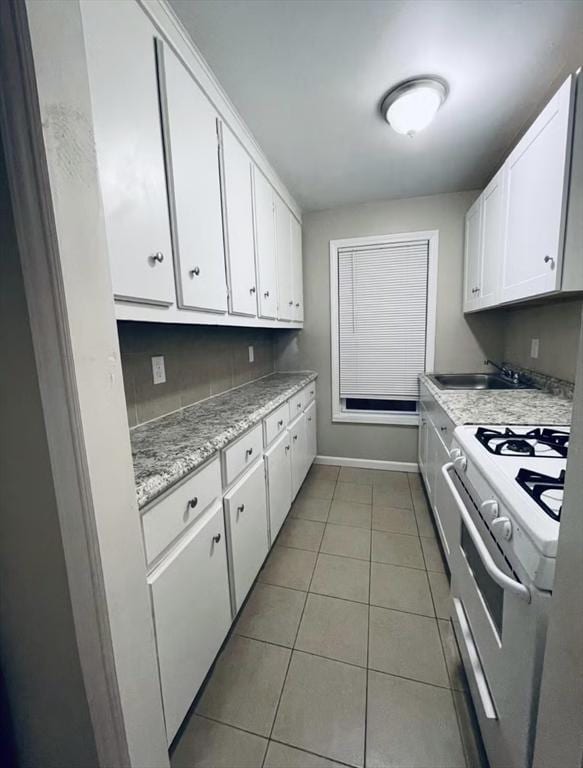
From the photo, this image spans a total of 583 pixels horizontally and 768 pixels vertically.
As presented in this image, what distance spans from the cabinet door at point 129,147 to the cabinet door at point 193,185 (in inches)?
2.4

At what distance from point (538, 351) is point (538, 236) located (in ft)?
3.13

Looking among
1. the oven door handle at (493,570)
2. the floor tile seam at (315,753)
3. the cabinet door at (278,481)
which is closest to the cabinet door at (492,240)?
the oven door handle at (493,570)

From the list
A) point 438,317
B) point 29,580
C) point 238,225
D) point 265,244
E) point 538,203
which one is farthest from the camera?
point 438,317

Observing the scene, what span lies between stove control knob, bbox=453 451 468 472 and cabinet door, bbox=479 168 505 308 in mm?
1225

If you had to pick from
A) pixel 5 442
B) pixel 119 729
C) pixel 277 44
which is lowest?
pixel 119 729

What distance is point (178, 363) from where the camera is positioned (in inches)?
66.5

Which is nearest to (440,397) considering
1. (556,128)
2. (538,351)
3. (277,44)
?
(538,351)

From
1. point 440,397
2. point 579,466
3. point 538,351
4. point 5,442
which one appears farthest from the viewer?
point 538,351

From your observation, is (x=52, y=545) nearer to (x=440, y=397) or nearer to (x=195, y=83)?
(x=195, y=83)

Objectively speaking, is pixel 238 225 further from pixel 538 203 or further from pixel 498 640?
pixel 498 640

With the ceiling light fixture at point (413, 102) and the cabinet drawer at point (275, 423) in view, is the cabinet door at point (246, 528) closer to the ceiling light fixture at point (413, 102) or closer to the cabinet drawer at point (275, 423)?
the cabinet drawer at point (275, 423)

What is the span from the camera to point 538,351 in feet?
6.86

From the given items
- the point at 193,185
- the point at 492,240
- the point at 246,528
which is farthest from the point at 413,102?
the point at 246,528

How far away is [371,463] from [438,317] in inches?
58.6
